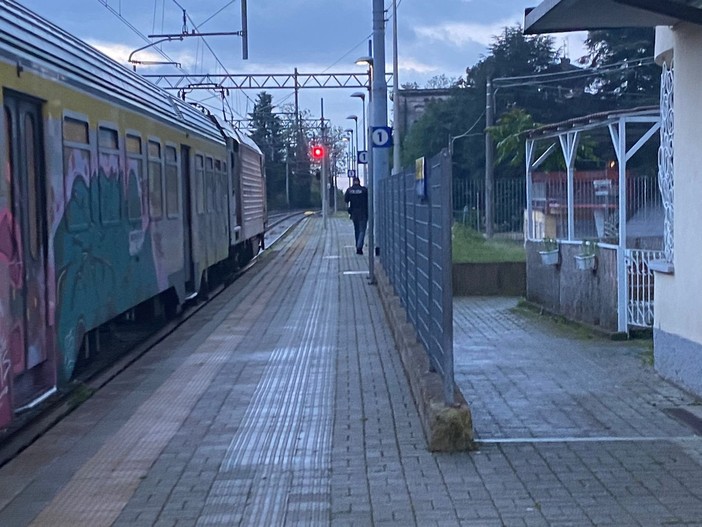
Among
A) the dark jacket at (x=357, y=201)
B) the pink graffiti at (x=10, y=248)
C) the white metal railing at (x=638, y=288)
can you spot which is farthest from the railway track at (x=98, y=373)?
the dark jacket at (x=357, y=201)

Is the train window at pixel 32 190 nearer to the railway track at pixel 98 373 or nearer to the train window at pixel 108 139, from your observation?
the railway track at pixel 98 373

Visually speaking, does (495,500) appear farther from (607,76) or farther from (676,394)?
(607,76)

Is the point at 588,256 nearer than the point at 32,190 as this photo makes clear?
No

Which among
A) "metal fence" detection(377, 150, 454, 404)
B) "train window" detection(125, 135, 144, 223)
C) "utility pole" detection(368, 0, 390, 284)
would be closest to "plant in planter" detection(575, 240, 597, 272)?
"metal fence" detection(377, 150, 454, 404)

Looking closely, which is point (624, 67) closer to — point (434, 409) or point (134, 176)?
point (134, 176)

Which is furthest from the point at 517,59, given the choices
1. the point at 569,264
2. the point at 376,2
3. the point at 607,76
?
the point at 569,264

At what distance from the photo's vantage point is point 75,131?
9.21 m

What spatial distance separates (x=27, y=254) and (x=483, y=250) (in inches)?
552

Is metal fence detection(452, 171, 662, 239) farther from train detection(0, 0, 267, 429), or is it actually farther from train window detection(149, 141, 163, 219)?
train detection(0, 0, 267, 429)

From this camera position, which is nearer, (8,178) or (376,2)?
(8,178)

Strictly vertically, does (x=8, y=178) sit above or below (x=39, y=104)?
below

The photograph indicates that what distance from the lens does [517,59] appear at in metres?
48.1

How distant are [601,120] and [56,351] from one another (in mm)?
7265

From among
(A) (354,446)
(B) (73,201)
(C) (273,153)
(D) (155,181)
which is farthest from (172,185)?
(C) (273,153)
